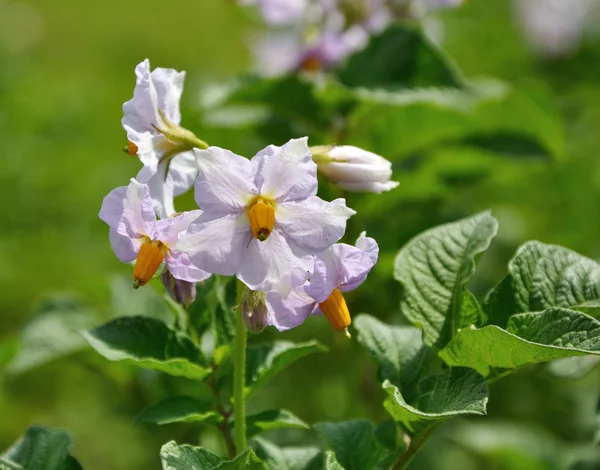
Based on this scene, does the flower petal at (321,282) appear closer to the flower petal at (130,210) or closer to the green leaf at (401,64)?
the flower petal at (130,210)

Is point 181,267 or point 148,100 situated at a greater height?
point 148,100

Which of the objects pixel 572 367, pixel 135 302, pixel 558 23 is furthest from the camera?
pixel 558 23

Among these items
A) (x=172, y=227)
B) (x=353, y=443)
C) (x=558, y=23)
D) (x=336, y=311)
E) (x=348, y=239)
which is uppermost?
(x=172, y=227)

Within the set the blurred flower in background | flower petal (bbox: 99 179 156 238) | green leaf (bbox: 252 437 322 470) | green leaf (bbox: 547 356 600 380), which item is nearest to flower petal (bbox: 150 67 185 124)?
flower petal (bbox: 99 179 156 238)

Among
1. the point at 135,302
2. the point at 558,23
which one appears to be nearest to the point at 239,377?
the point at 135,302

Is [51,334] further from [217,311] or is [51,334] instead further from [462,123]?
[462,123]

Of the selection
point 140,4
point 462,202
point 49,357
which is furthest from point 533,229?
point 140,4
